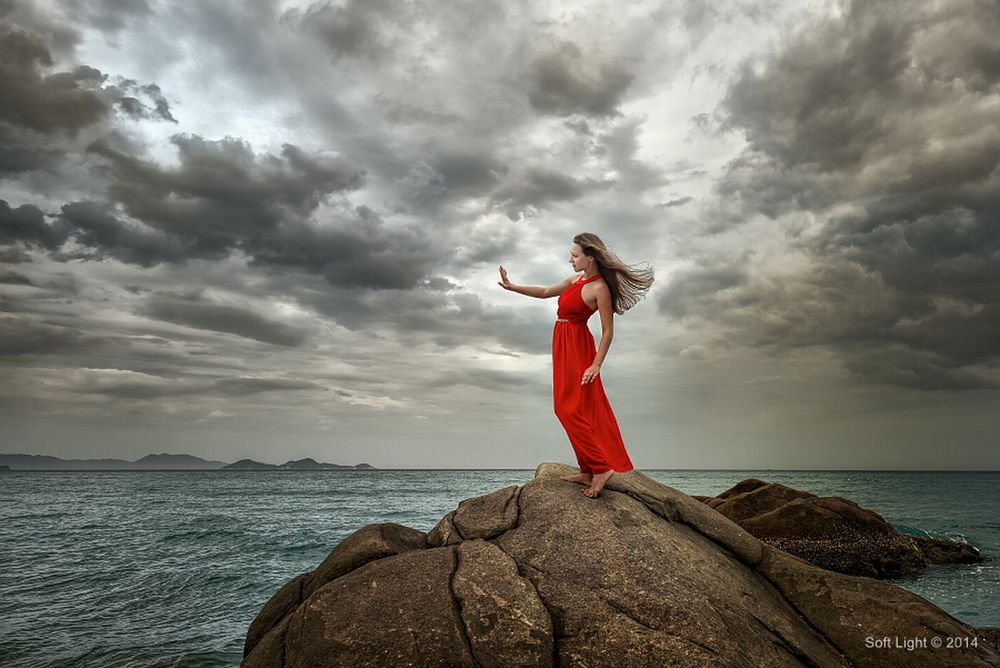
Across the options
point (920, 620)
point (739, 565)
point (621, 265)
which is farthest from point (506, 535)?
point (920, 620)

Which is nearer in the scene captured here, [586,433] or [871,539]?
[586,433]

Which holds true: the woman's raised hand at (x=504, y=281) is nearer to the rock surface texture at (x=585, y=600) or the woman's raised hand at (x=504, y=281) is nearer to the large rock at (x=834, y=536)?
the rock surface texture at (x=585, y=600)

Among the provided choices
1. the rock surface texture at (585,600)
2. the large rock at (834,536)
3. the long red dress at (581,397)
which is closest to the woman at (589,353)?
the long red dress at (581,397)

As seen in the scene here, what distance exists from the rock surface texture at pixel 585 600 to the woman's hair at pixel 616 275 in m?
2.63

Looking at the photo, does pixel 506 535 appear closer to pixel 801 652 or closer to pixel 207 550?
pixel 801 652

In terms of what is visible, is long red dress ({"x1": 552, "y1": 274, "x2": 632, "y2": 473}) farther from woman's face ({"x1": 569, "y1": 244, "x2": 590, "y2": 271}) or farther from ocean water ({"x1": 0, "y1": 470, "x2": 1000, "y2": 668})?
ocean water ({"x1": 0, "y1": 470, "x2": 1000, "y2": 668})

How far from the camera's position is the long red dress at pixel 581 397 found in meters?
A: 7.91

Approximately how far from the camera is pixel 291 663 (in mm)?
6277

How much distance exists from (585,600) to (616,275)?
3.95m

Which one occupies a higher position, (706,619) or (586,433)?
(586,433)

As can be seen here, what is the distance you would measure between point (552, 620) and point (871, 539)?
18.0 m

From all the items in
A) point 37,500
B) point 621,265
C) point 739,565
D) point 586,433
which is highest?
point 621,265

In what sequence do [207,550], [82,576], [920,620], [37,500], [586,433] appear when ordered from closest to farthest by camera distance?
[920,620], [586,433], [82,576], [207,550], [37,500]

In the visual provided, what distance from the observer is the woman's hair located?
7.76 metres
